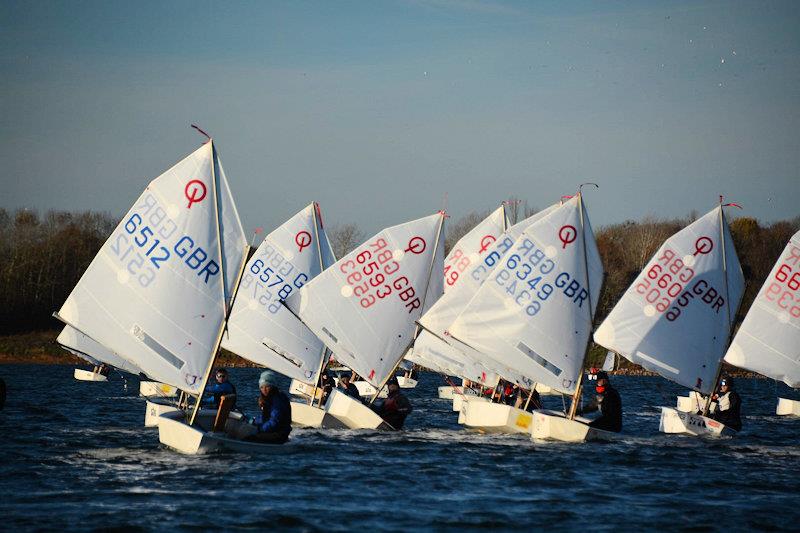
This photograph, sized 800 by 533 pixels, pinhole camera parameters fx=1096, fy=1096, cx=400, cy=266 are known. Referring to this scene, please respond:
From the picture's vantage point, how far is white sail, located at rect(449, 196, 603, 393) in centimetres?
2878

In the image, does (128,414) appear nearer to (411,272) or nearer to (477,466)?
(411,272)

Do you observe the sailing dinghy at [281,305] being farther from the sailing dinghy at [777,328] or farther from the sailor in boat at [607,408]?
the sailing dinghy at [777,328]

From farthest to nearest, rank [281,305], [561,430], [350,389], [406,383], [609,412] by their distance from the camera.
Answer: [406,383] < [281,305] < [350,389] < [609,412] < [561,430]

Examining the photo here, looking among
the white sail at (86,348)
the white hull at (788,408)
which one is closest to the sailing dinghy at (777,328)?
the white hull at (788,408)

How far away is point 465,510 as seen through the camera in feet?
59.5

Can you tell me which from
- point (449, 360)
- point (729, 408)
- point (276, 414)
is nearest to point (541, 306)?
point (729, 408)

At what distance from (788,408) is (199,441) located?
28.8 m

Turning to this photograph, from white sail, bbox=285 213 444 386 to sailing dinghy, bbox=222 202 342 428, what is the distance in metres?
2.74

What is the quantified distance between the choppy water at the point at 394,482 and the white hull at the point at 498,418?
13.6 inches

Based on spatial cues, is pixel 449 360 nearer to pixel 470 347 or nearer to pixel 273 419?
pixel 470 347

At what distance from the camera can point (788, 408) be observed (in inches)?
1681

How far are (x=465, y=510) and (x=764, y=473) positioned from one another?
8736mm

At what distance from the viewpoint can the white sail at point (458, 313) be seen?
29781 mm

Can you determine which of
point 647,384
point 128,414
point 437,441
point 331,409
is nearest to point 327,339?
point 331,409
